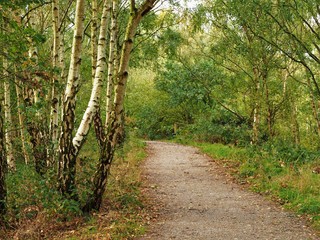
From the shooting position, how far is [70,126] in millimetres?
6520

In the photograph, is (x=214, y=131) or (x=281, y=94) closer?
(x=281, y=94)

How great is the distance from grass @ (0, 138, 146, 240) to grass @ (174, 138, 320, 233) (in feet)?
10.7

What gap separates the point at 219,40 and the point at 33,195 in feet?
36.9

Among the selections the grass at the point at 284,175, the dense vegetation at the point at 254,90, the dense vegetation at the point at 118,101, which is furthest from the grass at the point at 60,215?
the dense vegetation at the point at 254,90

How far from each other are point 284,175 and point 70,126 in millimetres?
5872

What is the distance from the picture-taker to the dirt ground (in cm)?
607

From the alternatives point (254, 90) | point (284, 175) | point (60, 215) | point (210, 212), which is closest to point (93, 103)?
point (60, 215)

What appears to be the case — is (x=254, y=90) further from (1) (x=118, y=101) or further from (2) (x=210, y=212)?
(1) (x=118, y=101)

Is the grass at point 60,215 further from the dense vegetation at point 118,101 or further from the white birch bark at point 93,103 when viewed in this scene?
the white birch bark at point 93,103

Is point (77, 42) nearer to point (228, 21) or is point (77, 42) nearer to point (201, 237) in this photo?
point (201, 237)

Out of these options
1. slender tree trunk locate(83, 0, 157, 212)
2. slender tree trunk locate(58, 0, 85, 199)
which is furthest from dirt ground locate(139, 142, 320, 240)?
slender tree trunk locate(58, 0, 85, 199)

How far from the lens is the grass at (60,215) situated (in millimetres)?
5995

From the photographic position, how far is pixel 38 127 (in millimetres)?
10039

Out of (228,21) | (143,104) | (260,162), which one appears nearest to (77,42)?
(260,162)
